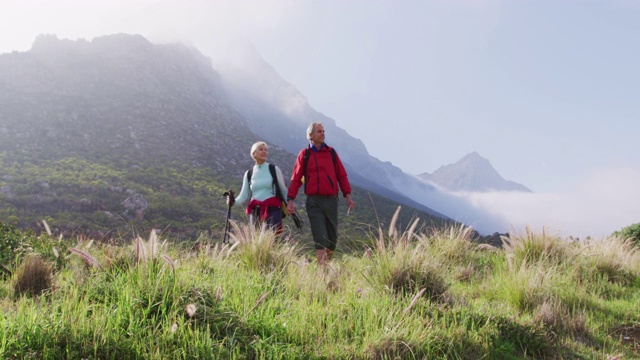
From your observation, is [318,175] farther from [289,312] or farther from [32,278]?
[32,278]

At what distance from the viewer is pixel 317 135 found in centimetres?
639

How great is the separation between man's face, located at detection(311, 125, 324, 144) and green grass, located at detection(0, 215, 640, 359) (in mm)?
1923

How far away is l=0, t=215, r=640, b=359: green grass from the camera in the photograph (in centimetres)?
242

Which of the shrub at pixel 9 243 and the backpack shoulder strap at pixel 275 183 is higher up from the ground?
the backpack shoulder strap at pixel 275 183

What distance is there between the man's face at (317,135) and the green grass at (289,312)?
6.31 feet

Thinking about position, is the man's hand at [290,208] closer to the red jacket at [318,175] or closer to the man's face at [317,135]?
the red jacket at [318,175]

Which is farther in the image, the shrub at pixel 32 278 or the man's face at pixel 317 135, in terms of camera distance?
the man's face at pixel 317 135

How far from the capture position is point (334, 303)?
3389 millimetres

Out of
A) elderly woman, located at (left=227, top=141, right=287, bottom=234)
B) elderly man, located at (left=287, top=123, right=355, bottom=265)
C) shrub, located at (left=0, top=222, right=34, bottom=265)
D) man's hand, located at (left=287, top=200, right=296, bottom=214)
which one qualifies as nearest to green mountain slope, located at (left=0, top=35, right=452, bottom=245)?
shrub, located at (left=0, top=222, right=34, bottom=265)

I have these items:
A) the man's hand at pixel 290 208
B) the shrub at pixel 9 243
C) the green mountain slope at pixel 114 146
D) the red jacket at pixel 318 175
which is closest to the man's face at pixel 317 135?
the red jacket at pixel 318 175

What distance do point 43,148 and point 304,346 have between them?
2617 inches

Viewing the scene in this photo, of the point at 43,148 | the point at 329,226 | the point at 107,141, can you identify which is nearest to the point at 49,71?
the point at 107,141

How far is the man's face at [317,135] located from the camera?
6395 millimetres

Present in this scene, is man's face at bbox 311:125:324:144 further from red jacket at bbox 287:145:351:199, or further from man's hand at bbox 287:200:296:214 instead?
man's hand at bbox 287:200:296:214
